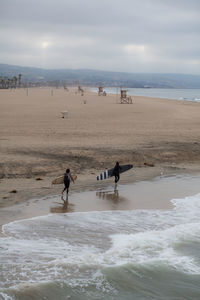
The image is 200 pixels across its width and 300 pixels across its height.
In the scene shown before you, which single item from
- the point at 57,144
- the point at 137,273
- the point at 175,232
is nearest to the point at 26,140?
the point at 57,144

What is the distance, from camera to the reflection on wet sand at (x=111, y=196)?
1379cm

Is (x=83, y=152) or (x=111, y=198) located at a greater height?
(x=83, y=152)

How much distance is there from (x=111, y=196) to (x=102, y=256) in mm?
4725

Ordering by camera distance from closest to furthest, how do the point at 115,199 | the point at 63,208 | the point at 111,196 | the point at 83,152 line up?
the point at 63,208 → the point at 115,199 → the point at 111,196 → the point at 83,152

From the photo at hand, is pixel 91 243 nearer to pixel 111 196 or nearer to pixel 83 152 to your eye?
pixel 111 196

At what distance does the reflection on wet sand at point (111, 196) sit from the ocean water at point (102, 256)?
1254 mm

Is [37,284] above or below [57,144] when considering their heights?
below

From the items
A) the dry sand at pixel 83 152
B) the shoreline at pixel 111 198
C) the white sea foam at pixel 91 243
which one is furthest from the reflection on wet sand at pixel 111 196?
the white sea foam at pixel 91 243

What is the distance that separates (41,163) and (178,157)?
7316 millimetres

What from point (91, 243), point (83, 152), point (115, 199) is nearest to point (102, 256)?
point (91, 243)

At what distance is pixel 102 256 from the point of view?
950 centimetres

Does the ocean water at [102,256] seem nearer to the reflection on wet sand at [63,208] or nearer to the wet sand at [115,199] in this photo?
the reflection on wet sand at [63,208]

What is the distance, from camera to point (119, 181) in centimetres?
1611

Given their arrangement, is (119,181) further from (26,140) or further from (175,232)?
(26,140)
